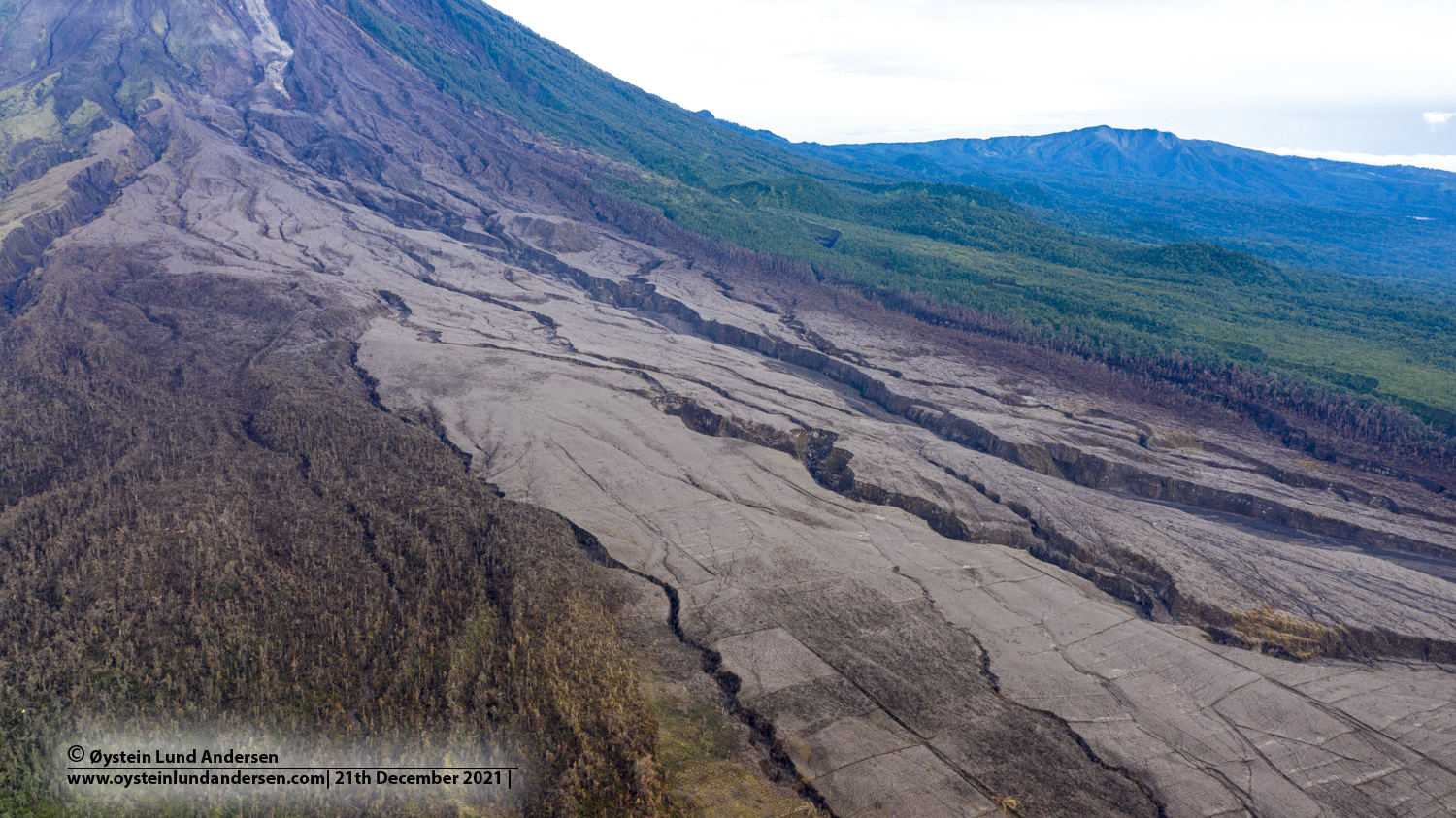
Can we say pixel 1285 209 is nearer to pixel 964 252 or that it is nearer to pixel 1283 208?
pixel 1283 208

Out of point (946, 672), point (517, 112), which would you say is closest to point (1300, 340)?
point (946, 672)

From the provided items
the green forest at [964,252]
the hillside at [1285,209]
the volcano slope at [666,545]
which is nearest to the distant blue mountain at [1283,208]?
the hillside at [1285,209]

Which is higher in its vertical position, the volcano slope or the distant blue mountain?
the distant blue mountain

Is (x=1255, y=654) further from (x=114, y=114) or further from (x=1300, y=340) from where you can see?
(x=114, y=114)

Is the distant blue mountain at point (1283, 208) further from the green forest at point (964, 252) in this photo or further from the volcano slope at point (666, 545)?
the volcano slope at point (666, 545)

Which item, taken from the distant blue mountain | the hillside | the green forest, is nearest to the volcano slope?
the green forest

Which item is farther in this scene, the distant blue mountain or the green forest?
the distant blue mountain

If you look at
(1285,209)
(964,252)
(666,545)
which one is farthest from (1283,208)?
(666,545)

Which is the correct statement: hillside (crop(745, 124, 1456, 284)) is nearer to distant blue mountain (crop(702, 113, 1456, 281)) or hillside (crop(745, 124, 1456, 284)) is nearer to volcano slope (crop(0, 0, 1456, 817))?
distant blue mountain (crop(702, 113, 1456, 281))
